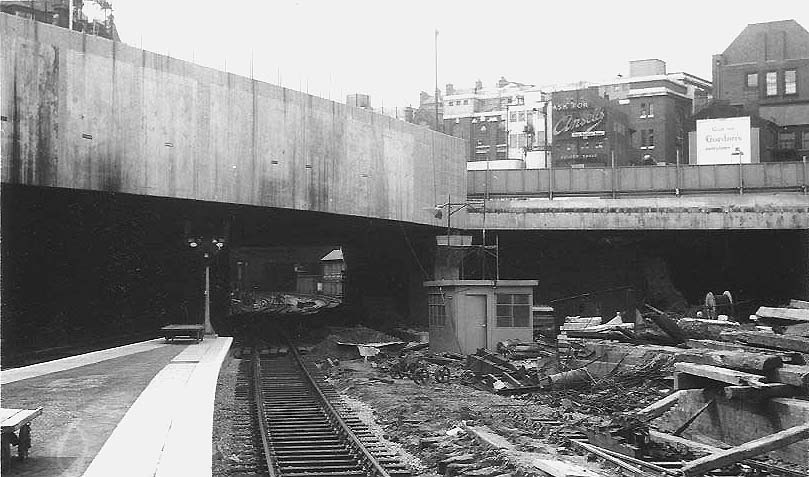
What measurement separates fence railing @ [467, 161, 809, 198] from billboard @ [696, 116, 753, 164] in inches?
1138

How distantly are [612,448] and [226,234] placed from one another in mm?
26985

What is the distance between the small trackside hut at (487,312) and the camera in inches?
1142

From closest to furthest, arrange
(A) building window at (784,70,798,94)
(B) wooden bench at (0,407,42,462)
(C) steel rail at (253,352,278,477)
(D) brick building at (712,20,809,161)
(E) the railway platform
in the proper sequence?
(B) wooden bench at (0,407,42,462)
(E) the railway platform
(C) steel rail at (253,352,278,477)
(D) brick building at (712,20,809,161)
(A) building window at (784,70,798,94)

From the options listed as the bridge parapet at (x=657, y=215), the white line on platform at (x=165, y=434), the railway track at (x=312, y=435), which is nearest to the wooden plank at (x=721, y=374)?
the railway track at (x=312, y=435)

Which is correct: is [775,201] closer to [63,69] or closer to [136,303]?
[136,303]

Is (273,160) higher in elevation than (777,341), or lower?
higher

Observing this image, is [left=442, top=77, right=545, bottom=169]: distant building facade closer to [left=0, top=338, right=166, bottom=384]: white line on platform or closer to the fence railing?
the fence railing

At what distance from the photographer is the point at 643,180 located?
4881cm

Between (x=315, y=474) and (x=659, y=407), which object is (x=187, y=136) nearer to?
(x=315, y=474)

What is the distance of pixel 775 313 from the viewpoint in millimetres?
21328

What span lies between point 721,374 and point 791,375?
121 centimetres

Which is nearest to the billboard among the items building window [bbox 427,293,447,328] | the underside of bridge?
the underside of bridge

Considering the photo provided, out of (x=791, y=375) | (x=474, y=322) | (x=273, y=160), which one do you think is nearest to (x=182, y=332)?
(x=273, y=160)

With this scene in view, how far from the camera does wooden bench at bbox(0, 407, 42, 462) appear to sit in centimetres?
990
